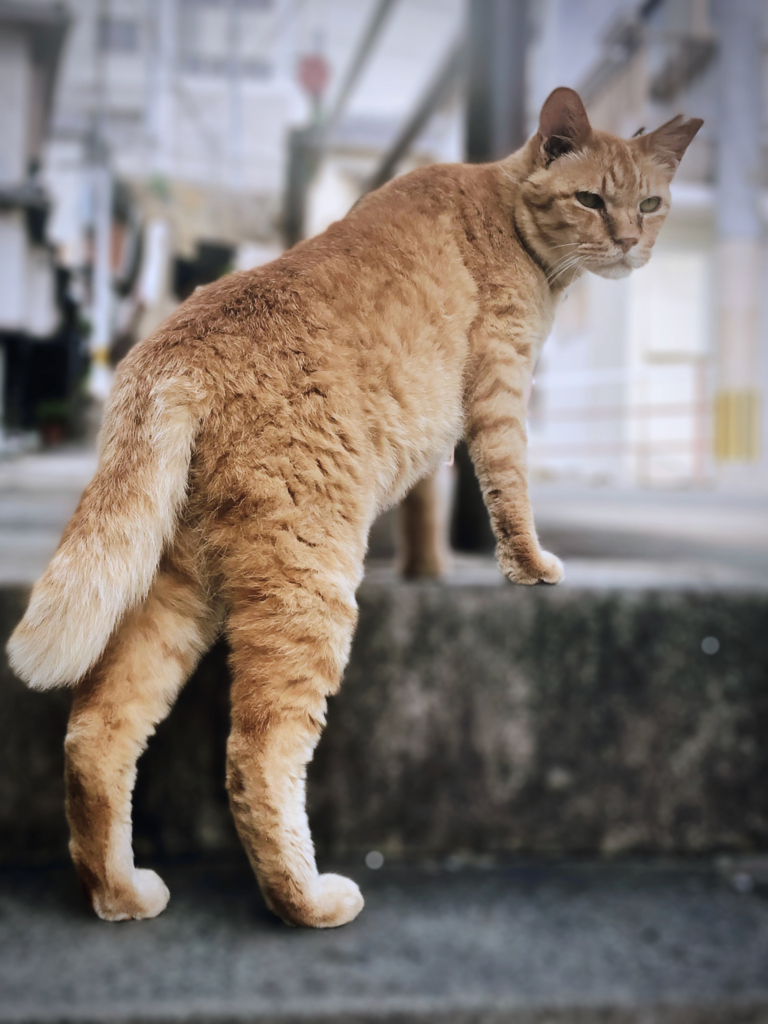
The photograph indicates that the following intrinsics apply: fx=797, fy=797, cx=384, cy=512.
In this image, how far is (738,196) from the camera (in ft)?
1.73

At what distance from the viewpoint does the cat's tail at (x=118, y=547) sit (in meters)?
0.37

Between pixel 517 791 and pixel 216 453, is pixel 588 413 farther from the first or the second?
pixel 216 453

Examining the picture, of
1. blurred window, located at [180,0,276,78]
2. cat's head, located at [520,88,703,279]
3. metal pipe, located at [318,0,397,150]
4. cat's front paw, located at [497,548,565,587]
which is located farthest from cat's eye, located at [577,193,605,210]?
blurred window, located at [180,0,276,78]

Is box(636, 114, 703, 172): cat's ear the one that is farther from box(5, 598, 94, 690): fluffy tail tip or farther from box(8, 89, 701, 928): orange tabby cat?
box(5, 598, 94, 690): fluffy tail tip

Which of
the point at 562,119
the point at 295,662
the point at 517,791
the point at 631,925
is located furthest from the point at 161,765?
the point at 562,119

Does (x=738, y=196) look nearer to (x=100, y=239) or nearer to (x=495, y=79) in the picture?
(x=495, y=79)

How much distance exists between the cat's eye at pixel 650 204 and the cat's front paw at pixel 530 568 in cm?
16

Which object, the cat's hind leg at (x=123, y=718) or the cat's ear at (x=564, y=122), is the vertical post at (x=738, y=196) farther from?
the cat's hind leg at (x=123, y=718)

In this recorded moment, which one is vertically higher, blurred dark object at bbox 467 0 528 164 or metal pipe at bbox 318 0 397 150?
metal pipe at bbox 318 0 397 150

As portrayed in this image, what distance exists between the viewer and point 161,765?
3.11 ft

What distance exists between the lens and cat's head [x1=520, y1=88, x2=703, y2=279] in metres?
0.34

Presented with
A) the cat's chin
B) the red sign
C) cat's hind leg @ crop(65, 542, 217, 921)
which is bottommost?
cat's hind leg @ crop(65, 542, 217, 921)

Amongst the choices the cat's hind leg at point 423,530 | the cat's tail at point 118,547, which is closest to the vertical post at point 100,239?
the cat's hind leg at point 423,530

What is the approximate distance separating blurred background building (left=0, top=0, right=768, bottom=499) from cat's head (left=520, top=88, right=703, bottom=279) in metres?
0.04
